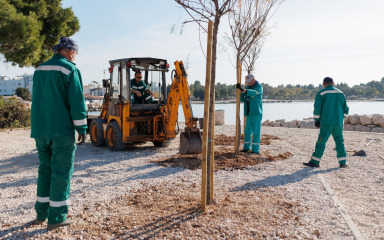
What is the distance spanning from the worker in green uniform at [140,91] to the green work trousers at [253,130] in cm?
274

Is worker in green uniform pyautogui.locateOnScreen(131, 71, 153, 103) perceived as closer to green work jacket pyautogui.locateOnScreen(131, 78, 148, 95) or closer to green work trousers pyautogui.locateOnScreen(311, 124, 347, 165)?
green work jacket pyautogui.locateOnScreen(131, 78, 148, 95)

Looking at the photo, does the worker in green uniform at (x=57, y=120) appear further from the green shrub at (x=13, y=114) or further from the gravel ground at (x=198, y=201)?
the green shrub at (x=13, y=114)

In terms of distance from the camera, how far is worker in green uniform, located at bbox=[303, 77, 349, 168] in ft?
21.0

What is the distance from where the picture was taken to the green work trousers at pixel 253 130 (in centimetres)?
756

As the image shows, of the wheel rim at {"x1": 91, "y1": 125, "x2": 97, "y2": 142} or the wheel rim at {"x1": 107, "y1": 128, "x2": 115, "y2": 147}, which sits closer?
the wheel rim at {"x1": 107, "y1": 128, "x2": 115, "y2": 147}

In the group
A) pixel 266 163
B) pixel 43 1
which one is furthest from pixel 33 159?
pixel 43 1

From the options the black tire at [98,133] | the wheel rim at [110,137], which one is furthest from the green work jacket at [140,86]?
the black tire at [98,133]

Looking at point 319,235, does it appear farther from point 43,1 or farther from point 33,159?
point 43,1

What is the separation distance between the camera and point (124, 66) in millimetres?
8266

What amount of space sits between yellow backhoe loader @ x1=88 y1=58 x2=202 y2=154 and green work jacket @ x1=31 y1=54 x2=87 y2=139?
4.27 metres

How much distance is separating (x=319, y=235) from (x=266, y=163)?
3.55 meters

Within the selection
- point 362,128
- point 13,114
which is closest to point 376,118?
point 362,128

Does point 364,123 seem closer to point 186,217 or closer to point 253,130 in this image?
point 253,130

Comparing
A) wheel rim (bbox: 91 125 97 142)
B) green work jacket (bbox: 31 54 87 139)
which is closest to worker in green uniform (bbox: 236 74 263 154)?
wheel rim (bbox: 91 125 97 142)
